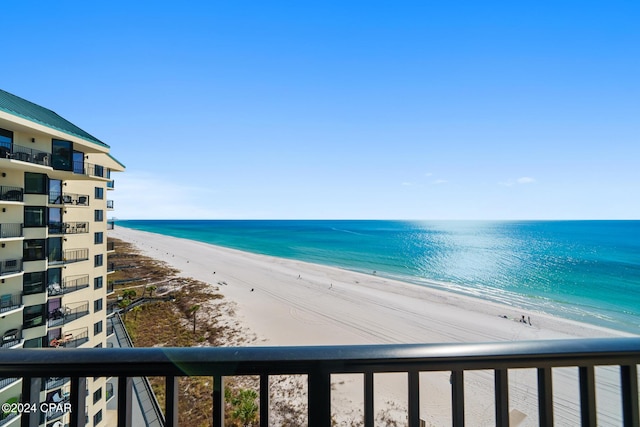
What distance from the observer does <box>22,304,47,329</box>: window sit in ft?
26.3

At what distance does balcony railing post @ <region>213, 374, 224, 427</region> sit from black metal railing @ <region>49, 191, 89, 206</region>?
11.5 meters

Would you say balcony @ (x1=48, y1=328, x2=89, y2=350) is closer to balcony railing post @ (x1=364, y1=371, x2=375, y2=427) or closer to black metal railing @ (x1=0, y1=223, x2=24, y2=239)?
black metal railing @ (x1=0, y1=223, x2=24, y2=239)

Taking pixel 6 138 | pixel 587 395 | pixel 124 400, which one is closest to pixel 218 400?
pixel 124 400

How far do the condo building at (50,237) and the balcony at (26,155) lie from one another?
0.08 ft

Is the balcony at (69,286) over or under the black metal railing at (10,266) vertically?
under

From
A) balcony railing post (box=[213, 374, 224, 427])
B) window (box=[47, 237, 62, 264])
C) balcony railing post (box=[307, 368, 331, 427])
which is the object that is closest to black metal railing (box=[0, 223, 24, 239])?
window (box=[47, 237, 62, 264])

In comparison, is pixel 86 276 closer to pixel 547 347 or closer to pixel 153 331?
pixel 153 331

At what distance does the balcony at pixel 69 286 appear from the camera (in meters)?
8.91

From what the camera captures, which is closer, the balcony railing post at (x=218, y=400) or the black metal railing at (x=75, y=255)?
the balcony railing post at (x=218, y=400)

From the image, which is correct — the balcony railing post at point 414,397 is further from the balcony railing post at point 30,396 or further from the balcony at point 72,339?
the balcony at point 72,339

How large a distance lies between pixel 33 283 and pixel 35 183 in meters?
2.98

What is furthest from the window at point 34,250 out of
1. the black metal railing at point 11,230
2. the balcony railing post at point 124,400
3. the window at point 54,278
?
the balcony railing post at point 124,400

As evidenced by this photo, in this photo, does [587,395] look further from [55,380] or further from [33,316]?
[33,316]

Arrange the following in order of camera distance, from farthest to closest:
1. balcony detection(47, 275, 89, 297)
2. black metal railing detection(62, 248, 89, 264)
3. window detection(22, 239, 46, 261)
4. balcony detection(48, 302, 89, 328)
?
black metal railing detection(62, 248, 89, 264), balcony detection(47, 275, 89, 297), balcony detection(48, 302, 89, 328), window detection(22, 239, 46, 261)
